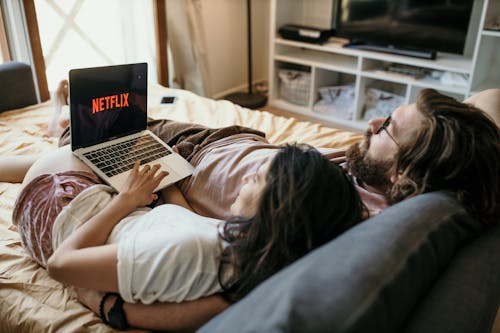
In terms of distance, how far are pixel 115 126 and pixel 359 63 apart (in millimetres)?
2224

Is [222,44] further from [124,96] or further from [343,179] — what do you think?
[343,179]

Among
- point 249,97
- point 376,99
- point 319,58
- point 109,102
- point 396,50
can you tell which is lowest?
point 249,97

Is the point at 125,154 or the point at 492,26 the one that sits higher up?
the point at 492,26

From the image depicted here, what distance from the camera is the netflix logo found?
128 centimetres

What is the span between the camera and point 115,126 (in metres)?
1.37

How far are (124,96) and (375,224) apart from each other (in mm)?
893

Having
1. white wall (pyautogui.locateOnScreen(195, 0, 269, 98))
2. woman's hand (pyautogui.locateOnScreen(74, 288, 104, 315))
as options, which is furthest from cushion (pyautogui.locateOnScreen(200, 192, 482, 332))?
white wall (pyautogui.locateOnScreen(195, 0, 269, 98))

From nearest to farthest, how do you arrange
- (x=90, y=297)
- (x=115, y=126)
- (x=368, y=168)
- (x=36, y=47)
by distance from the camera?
(x=90, y=297), (x=368, y=168), (x=115, y=126), (x=36, y=47)

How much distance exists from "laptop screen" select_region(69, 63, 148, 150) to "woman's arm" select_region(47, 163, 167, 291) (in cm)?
28

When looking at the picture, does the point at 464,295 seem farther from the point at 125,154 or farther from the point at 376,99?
the point at 376,99

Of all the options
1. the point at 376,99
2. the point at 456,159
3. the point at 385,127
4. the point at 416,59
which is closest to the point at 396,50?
the point at 416,59

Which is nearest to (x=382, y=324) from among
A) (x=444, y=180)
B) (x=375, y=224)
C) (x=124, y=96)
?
(x=375, y=224)

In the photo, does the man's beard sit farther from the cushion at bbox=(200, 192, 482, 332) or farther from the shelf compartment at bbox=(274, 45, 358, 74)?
the shelf compartment at bbox=(274, 45, 358, 74)

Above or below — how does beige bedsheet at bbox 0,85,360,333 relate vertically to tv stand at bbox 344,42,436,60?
below
